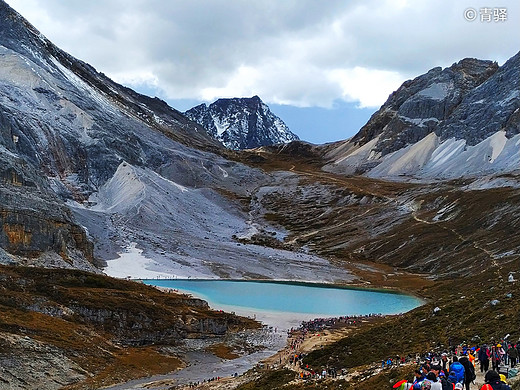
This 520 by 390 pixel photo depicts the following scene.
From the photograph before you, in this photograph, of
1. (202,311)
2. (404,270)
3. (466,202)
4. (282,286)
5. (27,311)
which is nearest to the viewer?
(27,311)

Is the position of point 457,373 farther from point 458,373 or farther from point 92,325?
point 92,325

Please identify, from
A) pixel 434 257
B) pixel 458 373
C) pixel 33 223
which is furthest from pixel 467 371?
pixel 434 257

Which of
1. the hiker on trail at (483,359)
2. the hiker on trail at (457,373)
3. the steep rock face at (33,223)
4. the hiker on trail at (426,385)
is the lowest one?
the hiker on trail at (426,385)

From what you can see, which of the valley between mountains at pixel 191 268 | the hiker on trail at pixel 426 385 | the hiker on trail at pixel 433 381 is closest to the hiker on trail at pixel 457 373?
the hiker on trail at pixel 433 381

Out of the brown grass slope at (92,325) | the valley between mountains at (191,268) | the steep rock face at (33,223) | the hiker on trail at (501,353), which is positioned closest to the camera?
the hiker on trail at (501,353)

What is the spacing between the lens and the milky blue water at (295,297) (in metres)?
98.6

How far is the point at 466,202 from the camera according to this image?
15662 centimetres

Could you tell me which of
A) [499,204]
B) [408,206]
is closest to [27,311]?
[499,204]

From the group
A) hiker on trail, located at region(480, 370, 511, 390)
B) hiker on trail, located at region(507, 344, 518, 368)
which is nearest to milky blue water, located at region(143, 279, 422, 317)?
hiker on trail, located at region(507, 344, 518, 368)

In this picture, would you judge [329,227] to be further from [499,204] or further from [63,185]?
[63,185]

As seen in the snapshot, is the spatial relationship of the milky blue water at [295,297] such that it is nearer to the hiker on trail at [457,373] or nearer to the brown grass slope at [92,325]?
the brown grass slope at [92,325]

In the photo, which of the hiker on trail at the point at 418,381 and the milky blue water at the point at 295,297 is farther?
the milky blue water at the point at 295,297

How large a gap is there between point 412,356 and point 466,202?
133 m

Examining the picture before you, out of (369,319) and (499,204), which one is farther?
(499,204)
